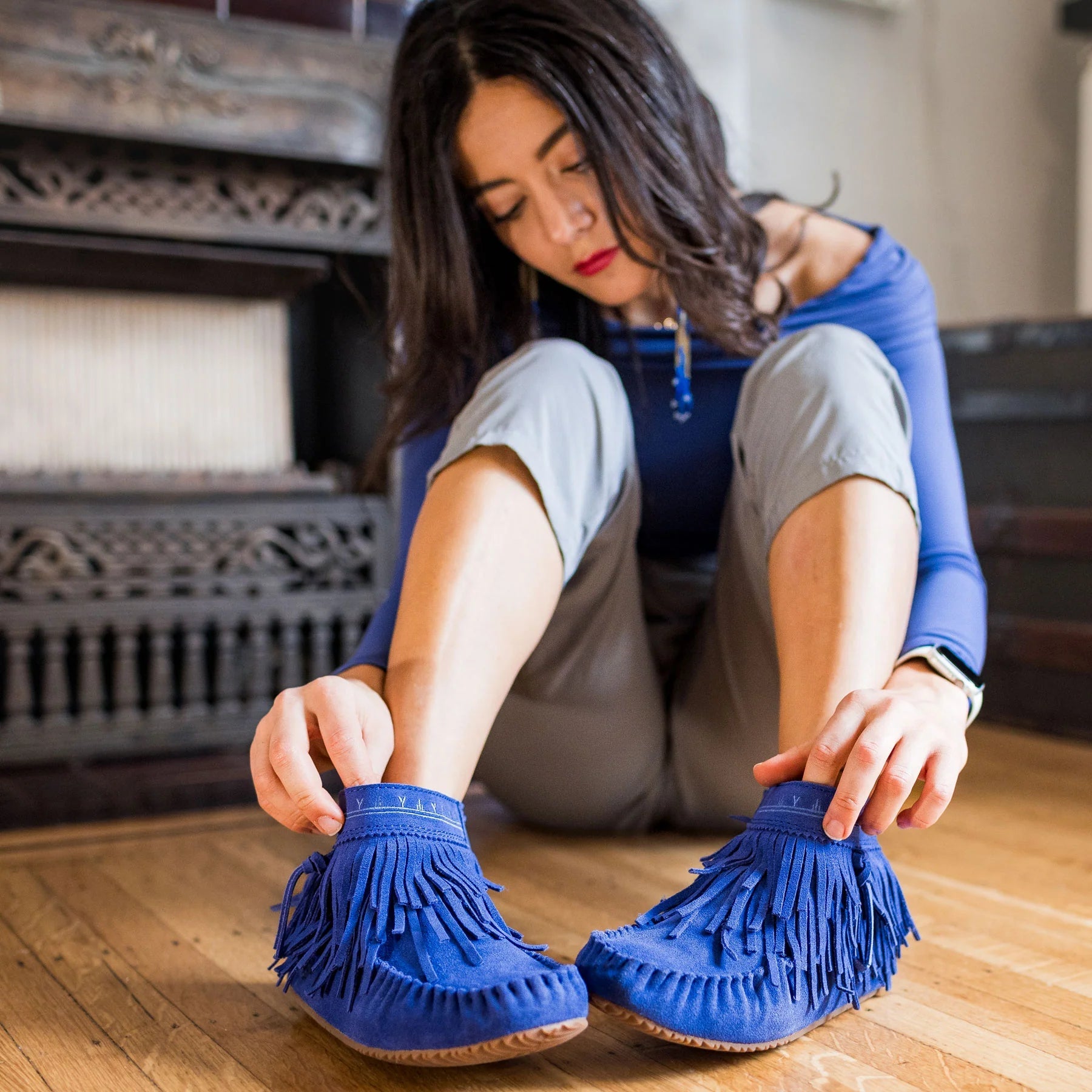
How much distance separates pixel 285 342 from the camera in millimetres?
1665

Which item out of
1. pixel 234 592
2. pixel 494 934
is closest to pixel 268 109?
pixel 234 592

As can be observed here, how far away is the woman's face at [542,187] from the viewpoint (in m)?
0.91

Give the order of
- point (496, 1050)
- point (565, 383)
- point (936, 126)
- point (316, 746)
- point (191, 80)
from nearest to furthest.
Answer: point (496, 1050) → point (316, 746) → point (565, 383) → point (191, 80) → point (936, 126)

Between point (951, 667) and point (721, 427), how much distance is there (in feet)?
1.32

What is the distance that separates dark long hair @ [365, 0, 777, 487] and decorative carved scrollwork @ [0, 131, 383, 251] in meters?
0.51

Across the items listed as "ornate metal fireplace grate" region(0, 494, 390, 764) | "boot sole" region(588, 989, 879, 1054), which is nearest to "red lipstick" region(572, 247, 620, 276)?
"boot sole" region(588, 989, 879, 1054)

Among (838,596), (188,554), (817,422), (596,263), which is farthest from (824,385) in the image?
(188,554)

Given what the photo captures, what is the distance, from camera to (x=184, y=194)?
148 centimetres

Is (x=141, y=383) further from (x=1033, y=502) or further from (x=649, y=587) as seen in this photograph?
(x=1033, y=502)

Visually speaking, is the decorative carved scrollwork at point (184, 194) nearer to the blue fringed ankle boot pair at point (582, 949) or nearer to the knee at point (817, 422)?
the knee at point (817, 422)

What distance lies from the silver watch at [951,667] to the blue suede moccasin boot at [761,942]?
0.11m

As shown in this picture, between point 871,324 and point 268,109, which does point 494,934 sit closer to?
point 871,324

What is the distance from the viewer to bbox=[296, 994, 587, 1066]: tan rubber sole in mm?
552

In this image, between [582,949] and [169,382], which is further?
[169,382]
